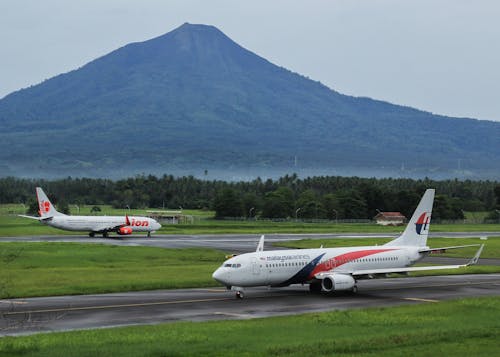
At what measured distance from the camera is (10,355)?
3331 centimetres

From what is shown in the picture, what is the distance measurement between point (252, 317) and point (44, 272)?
2969cm

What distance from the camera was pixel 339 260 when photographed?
59969 millimetres

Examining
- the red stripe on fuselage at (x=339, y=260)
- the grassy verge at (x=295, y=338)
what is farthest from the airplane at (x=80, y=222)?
the grassy verge at (x=295, y=338)

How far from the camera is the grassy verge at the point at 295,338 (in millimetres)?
34469

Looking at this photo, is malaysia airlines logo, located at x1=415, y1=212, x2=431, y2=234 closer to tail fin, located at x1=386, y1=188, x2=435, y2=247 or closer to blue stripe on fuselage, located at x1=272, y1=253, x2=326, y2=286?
tail fin, located at x1=386, y1=188, x2=435, y2=247

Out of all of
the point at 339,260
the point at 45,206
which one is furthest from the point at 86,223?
the point at 339,260

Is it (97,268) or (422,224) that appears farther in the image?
(97,268)

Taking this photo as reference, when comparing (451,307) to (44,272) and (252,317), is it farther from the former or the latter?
(44,272)

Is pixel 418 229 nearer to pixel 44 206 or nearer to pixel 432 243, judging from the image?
pixel 432 243

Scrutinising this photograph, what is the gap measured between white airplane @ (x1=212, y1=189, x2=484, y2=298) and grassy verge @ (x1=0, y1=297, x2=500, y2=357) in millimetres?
9561

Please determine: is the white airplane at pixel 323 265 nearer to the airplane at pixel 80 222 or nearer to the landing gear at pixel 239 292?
the landing gear at pixel 239 292

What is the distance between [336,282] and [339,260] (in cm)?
362

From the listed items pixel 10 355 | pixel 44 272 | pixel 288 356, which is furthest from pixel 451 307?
pixel 44 272

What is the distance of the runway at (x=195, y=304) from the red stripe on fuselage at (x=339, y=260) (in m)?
1.90
